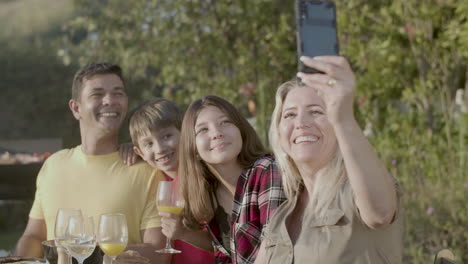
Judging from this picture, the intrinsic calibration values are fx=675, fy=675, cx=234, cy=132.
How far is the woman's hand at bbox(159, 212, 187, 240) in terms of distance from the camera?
304 cm

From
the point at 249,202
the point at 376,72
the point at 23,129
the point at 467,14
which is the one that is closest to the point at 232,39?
the point at 376,72

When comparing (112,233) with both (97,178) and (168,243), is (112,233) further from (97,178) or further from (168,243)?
(97,178)

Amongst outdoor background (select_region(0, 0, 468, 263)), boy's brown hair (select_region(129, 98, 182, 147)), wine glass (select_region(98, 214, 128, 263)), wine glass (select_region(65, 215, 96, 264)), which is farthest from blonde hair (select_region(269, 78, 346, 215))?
outdoor background (select_region(0, 0, 468, 263))

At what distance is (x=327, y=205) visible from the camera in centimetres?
215

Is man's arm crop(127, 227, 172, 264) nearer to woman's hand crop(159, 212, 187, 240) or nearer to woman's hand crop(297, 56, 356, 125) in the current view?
woman's hand crop(159, 212, 187, 240)

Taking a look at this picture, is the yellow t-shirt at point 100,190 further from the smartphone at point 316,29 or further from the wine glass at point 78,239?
the smartphone at point 316,29

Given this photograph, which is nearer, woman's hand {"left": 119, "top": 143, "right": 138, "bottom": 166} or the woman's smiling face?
the woman's smiling face

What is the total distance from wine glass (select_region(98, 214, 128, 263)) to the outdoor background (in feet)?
9.09

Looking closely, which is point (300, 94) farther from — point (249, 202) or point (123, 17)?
point (123, 17)

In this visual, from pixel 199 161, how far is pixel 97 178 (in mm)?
676

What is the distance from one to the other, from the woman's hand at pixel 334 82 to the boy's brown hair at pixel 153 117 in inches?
69.6

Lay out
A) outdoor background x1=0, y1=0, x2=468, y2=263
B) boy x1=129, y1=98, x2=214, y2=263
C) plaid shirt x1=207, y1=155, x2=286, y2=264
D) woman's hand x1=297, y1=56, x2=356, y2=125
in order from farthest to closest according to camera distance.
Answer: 1. outdoor background x1=0, y1=0, x2=468, y2=263
2. boy x1=129, y1=98, x2=214, y2=263
3. plaid shirt x1=207, y1=155, x2=286, y2=264
4. woman's hand x1=297, y1=56, x2=356, y2=125

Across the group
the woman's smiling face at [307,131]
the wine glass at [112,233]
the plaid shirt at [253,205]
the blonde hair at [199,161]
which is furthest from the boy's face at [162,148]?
the woman's smiling face at [307,131]

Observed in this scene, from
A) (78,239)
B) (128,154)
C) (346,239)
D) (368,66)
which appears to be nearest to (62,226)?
(78,239)
